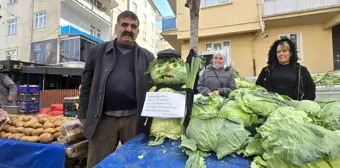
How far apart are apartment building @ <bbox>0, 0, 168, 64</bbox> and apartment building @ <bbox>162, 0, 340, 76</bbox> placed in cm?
901

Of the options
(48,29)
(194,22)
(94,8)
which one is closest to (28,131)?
(194,22)

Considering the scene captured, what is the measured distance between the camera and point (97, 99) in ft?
7.13

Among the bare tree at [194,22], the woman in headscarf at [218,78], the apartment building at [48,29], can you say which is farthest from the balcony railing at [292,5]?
the apartment building at [48,29]

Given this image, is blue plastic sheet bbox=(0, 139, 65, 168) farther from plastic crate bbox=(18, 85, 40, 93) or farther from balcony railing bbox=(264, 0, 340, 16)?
balcony railing bbox=(264, 0, 340, 16)

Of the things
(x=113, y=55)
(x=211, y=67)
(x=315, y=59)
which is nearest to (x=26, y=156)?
(x=113, y=55)

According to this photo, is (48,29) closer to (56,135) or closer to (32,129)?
(32,129)

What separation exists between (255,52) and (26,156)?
1127 centimetres

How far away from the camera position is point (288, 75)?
2.80 meters

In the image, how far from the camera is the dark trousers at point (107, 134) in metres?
2.17

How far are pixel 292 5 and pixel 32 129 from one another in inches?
459

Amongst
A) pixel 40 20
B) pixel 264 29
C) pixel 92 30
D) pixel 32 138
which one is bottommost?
pixel 32 138

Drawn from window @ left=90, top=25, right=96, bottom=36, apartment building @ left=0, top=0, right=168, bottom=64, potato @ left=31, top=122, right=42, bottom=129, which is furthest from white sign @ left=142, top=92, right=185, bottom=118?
window @ left=90, top=25, right=96, bottom=36

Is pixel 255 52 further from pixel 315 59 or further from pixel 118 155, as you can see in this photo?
pixel 118 155

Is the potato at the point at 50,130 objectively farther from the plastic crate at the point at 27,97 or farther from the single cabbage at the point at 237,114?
the plastic crate at the point at 27,97
